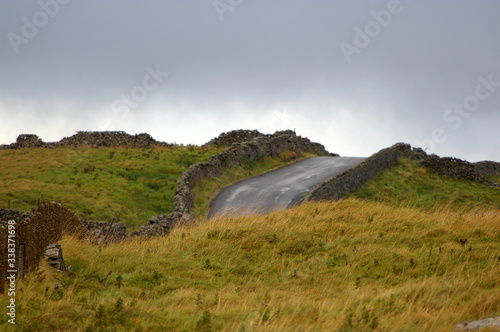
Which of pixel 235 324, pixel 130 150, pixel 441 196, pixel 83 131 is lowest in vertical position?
pixel 235 324

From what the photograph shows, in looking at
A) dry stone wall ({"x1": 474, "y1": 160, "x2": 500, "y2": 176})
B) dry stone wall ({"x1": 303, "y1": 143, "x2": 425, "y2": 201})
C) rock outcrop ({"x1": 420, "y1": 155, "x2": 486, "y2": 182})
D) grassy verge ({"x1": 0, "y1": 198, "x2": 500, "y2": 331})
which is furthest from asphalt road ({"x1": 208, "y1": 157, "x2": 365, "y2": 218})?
dry stone wall ({"x1": 474, "y1": 160, "x2": 500, "y2": 176})

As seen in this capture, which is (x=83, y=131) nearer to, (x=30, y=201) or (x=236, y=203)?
(x=30, y=201)

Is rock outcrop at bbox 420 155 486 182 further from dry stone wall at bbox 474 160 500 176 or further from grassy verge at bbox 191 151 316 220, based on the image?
dry stone wall at bbox 474 160 500 176

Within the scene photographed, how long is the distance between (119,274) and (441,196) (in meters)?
25.3

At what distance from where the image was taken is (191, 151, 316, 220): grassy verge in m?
25.4

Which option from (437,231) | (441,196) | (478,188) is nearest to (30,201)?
(437,231)

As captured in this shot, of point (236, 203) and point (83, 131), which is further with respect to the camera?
point (83, 131)

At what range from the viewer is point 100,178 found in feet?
98.1

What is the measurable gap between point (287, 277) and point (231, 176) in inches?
774

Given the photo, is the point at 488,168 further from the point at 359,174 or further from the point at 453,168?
the point at 359,174

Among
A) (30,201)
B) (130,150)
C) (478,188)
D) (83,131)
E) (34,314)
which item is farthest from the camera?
(83,131)

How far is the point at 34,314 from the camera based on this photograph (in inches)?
344

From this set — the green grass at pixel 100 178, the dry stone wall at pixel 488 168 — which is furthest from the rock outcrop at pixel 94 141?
the dry stone wall at pixel 488 168

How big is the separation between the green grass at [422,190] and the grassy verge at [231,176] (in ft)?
22.7
